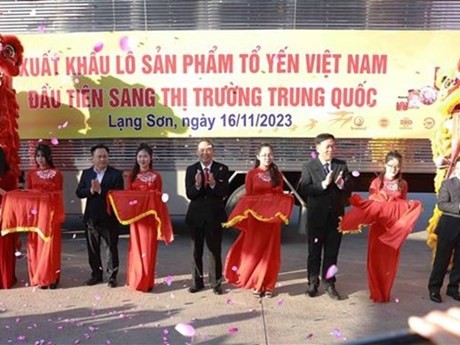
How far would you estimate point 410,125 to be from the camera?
6363mm

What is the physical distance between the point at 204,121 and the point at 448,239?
323 centimetres

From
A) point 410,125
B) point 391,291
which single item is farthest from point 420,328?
point 410,125

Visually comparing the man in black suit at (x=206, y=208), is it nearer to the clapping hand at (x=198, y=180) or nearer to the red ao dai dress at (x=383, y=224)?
the clapping hand at (x=198, y=180)

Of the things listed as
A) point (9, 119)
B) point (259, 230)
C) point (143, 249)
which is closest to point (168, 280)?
point (143, 249)

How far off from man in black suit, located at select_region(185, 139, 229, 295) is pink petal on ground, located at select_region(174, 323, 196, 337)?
36.6 inches

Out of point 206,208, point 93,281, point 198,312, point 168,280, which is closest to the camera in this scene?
point 198,312

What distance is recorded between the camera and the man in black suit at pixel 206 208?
4918 millimetres

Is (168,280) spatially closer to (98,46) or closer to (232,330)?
(232,330)

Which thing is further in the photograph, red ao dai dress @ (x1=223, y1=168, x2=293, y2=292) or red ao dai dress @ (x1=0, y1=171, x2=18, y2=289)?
red ao dai dress @ (x1=0, y1=171, x2=18, y2=289)

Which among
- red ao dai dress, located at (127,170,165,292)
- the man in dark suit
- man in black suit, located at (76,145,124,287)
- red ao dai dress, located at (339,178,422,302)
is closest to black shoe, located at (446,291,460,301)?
the man in dark suit

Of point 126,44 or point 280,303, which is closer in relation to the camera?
point 280,303

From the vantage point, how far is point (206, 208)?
196 inches

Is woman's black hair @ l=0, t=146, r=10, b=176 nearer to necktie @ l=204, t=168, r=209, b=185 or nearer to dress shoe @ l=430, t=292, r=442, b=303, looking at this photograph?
necktie @ l=204, t=168, r=209, b=185

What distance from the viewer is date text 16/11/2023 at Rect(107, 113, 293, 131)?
21.2ft
